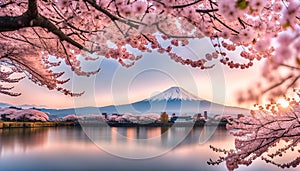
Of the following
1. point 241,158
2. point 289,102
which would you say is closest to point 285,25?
point 289,102

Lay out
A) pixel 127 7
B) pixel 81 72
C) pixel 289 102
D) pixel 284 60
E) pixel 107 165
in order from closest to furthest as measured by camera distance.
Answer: pixel 284 60 < pixel 127 7 < pixel 289 102 < pixel 81 72 < pixel 107 165

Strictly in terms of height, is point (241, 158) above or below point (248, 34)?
below

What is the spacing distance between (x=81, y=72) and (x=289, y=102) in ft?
17.2

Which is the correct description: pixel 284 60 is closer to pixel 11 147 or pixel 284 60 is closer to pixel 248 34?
pixel 248 34

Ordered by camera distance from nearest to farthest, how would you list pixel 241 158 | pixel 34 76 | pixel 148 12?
pixel 148 12
pixel 241 158
pixel 34 76

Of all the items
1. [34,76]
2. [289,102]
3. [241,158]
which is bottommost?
[241,158]

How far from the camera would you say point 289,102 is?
5453 mm

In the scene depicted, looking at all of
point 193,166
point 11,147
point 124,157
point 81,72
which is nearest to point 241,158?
point 81,72

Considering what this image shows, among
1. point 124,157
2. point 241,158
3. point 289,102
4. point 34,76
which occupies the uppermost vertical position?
point 34,76

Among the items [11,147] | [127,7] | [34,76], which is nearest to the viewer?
[127,7]

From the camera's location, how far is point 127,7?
3758mm

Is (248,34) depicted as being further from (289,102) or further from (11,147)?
(11,147)

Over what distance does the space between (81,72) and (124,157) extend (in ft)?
54.8

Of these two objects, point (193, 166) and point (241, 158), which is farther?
point (193, 166)
